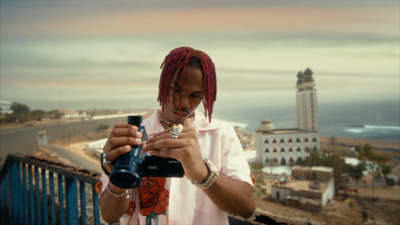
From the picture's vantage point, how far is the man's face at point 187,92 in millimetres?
961

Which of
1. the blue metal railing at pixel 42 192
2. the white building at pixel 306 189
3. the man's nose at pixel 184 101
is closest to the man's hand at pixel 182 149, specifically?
the man's nose at pixel 184 101

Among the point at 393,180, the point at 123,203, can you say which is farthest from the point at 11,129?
the point at 393,180

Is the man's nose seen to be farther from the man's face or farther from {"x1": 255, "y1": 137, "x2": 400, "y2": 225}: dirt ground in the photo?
{"x1": 255, "y1": 137, "x2": 400, "y2": 225}: dirt ground

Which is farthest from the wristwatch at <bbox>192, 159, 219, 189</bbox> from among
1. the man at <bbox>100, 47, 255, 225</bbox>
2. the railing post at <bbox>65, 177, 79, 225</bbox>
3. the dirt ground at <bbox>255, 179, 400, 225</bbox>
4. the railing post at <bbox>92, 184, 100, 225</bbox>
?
the dirt ground at <bbox>255, 179, 400, 225</bbox>

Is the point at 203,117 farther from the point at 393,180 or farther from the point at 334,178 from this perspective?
the point at 393,180

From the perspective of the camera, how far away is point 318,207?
30719 millimetres

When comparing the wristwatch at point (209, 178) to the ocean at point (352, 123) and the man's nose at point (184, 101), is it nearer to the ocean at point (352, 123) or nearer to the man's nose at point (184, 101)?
the man's nose at point (184, 101)

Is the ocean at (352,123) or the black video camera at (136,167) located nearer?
the black video camera at (136,167)

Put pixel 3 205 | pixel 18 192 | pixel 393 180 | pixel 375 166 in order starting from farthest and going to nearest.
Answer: pixel 375 166 < pixel 393 180 < pixel 3 205 < pixel 18 192

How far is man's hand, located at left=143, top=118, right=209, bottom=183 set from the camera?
0.76 metres

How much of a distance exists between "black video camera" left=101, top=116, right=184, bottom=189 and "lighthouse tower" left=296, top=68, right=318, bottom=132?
4946cm

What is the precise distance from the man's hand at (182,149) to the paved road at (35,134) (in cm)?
1795

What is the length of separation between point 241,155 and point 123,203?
1.84 feet

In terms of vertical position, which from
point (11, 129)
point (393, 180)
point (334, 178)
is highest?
point (11, 129)
